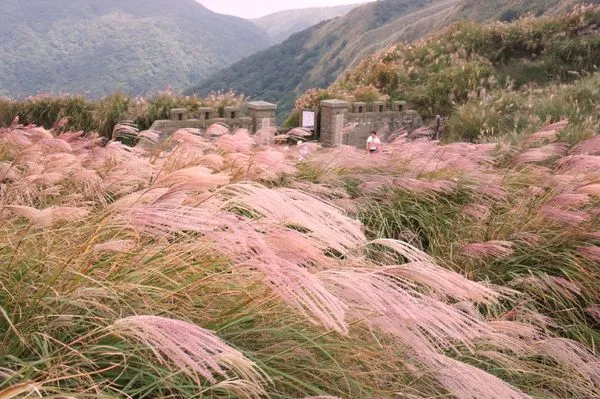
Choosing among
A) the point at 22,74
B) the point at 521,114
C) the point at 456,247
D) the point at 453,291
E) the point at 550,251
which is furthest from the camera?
the point at 22,74

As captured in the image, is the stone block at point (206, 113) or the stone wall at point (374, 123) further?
the stone wall at point (374, 123)

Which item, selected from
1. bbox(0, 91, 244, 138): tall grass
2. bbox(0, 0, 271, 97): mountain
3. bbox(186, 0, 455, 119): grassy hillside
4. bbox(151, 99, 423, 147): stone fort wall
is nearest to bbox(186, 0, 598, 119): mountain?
bbox(186, 0, 455, 119): grassy hillside

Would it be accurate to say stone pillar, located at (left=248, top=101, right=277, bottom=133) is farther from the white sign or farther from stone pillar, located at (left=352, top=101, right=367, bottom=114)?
stone pillar, located at (left=352, top=101, right=367, bottom=114)

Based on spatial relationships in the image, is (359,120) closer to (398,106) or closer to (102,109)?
(398,106)

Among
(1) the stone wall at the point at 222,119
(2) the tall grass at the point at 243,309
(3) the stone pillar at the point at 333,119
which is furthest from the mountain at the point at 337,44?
(2) the tall grass at the point at 243,309

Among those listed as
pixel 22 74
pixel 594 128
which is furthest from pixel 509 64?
pixel 22 74

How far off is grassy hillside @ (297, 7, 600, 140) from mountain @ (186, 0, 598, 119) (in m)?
39.4

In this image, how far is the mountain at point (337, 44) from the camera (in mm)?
73125

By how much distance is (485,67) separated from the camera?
16453 millimetres

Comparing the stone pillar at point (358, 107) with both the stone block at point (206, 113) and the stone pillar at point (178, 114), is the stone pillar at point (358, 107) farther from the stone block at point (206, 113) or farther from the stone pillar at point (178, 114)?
the stone pillar at point (178, 114)

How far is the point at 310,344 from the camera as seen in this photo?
207 cm

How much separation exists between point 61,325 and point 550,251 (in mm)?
3247

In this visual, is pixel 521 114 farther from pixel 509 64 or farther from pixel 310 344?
pixel 310 344

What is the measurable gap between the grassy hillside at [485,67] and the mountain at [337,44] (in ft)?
129
